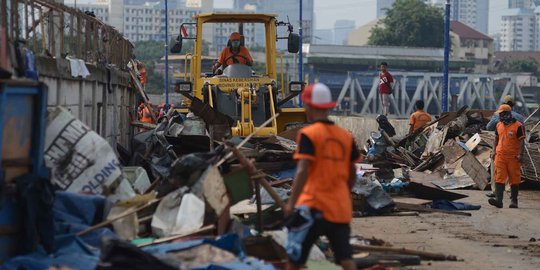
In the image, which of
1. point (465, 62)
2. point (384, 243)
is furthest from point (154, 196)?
point (465, 62)

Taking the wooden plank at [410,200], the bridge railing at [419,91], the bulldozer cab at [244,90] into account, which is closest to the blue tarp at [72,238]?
the wooden plank at [410,200]

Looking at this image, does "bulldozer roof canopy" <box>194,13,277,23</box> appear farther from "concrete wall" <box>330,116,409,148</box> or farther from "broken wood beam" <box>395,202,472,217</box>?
"concrete wall" <box>330,116,409,148</box>

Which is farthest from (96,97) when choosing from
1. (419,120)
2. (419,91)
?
(419,91)

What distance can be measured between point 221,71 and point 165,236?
12813 millimetres

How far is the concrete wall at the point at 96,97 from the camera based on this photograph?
13.8 meters

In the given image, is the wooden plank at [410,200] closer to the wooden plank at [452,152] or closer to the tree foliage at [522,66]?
the wooden plank at [452,152]

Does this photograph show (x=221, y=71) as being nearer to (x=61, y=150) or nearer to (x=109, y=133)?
(x=109, y=133)

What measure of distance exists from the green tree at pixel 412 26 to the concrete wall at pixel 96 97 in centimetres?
10750

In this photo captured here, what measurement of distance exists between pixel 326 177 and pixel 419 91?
97.5 meters

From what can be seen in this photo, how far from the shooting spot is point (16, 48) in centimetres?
1136

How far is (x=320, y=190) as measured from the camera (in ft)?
29.1

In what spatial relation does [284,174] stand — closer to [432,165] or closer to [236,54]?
[236,54]

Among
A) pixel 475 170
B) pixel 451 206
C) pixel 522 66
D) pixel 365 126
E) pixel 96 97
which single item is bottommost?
pixel 522 66

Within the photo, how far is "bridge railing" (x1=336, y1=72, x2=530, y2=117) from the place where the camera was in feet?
347
